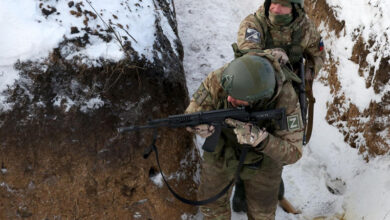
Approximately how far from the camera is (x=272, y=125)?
303 centimetres

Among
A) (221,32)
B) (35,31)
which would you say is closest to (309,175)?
(221,32)

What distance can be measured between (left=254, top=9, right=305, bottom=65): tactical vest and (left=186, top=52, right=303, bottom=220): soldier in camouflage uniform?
76 cm

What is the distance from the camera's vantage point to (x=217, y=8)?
24.8ft

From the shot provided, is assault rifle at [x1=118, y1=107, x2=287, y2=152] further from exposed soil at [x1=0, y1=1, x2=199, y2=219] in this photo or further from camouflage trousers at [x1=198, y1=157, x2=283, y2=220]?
exposed soil at [x1=0, y1=1, x2=199, y2=219]

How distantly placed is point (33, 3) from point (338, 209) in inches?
180

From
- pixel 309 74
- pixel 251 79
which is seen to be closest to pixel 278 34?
pixel 309 74

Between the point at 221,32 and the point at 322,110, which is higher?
the point at 221,32

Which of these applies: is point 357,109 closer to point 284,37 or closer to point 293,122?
point 284,37

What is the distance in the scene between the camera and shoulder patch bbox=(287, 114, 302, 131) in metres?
2.88

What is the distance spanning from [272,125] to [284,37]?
131 cm

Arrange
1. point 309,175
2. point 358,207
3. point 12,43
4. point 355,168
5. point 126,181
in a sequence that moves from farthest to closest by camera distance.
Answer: point 309,175 < point 355,168 < point 358,207 < point 126,181 < point 12,43

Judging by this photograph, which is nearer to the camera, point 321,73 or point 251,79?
point 251,79

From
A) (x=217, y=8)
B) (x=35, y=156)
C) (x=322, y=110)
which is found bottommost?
(x=322, y=110)

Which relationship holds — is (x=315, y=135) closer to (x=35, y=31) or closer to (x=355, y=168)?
(x=355, y=168)
